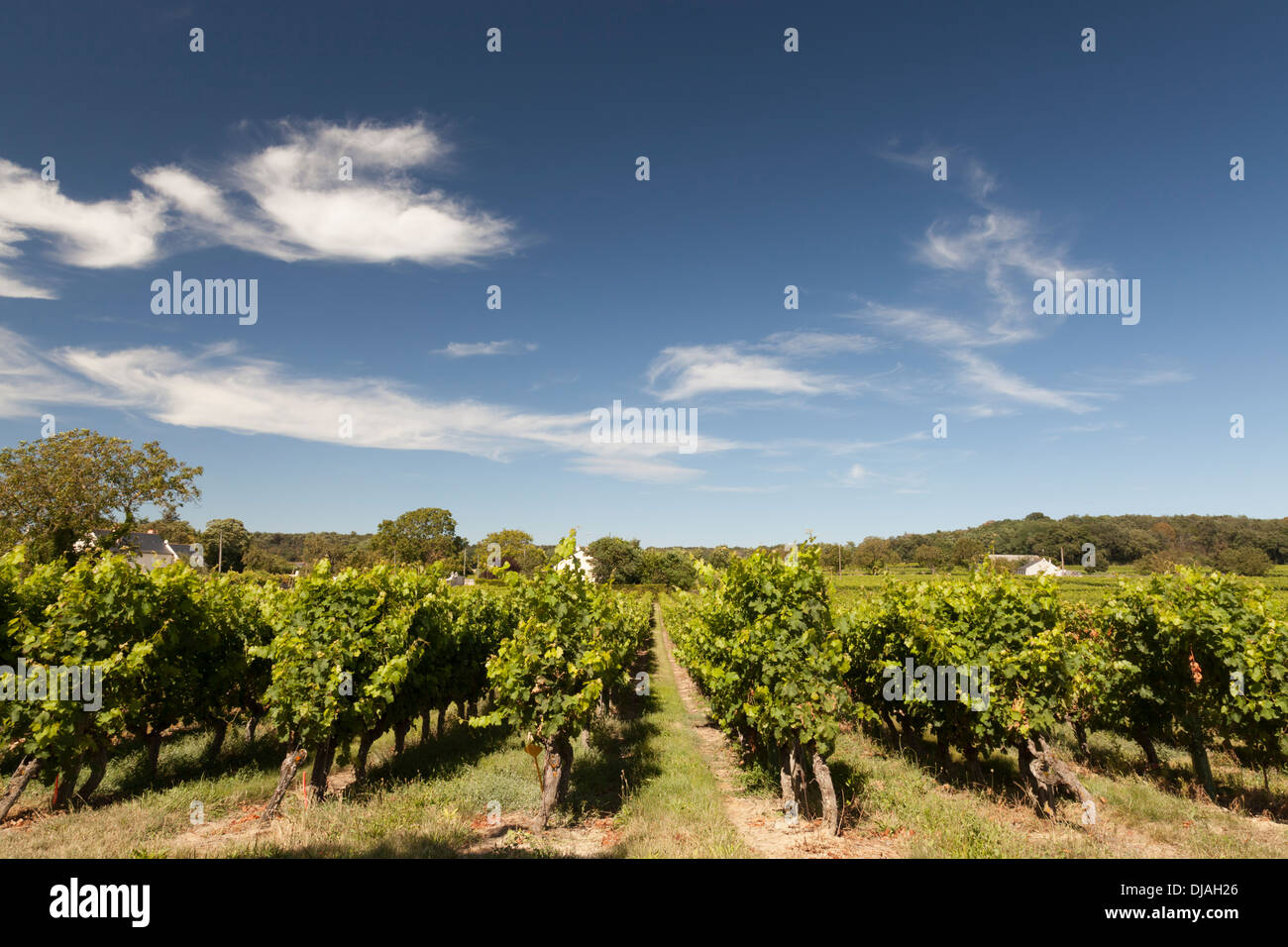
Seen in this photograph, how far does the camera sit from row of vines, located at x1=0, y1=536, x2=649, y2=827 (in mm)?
9344

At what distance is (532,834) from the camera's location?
8.89 metres

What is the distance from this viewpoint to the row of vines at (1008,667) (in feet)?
31.6

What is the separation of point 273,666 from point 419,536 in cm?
9779

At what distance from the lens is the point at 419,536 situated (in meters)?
103

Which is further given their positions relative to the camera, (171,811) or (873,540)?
(873,540)

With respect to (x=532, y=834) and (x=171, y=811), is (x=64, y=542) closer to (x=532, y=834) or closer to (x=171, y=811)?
(x=171, y=811)

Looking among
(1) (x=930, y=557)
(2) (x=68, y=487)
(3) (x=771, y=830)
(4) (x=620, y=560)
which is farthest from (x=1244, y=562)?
(2) (x=68, y=487)

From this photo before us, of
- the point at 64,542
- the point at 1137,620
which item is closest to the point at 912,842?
the point at 1137,620

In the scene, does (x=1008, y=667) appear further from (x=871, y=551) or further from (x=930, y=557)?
(x=871, y=551)

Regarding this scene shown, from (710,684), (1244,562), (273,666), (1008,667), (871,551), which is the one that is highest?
(273,666)

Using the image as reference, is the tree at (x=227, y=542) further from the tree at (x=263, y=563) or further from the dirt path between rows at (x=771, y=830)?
the dirt path between rows at (x=771, y=830)
